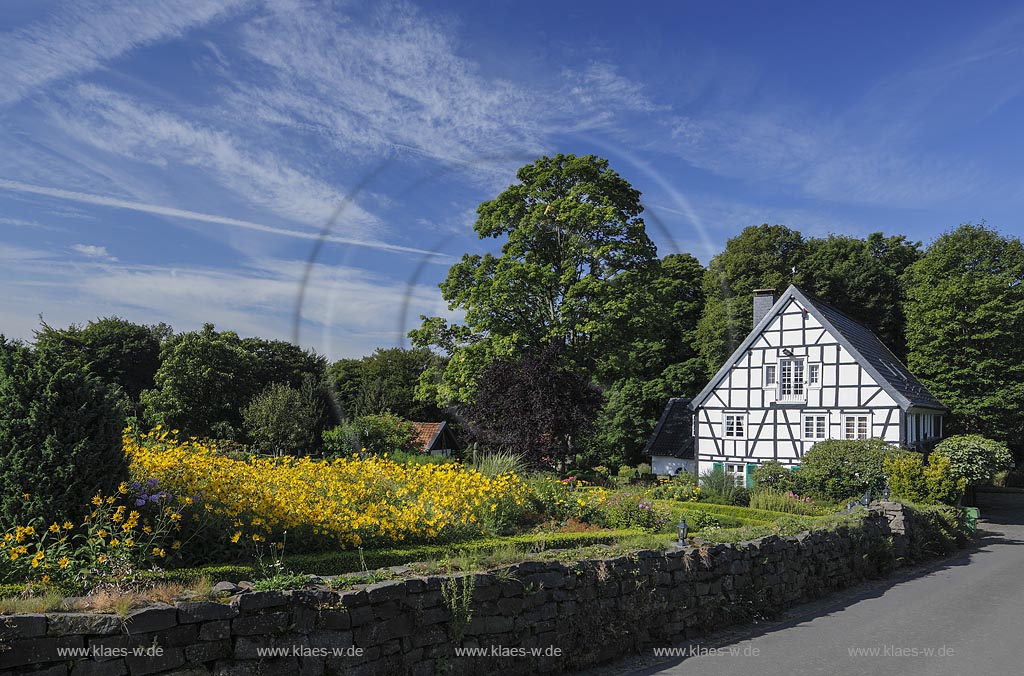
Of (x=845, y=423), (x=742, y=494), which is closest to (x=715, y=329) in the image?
(x=845, y=423)

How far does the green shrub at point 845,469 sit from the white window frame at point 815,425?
13.8ft

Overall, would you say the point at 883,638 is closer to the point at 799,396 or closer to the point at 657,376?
the point at 799,396

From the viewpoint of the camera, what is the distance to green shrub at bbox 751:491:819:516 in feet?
64.2

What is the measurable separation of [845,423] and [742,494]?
785 centimetres

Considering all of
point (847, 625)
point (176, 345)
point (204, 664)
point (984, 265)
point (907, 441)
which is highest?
point (984, 265)

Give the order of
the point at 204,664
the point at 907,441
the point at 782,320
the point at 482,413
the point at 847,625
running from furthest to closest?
the point at 782,320 < the point at 907,441 < the point at 482,413 < the point at 847,625 < the point at 204,664

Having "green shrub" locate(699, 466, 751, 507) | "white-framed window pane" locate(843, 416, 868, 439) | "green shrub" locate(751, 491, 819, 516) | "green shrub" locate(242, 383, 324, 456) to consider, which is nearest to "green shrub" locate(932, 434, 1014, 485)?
"white-framed window pane" locate(843, 416, 868, 439)

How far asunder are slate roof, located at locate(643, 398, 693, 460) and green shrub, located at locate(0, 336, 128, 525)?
27.6 m

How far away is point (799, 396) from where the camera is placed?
28.2 meters

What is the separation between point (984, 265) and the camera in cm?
3703

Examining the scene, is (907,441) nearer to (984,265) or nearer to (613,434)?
(613,434)

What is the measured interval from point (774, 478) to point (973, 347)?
15525mm

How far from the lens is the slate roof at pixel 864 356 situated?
26.3 metres

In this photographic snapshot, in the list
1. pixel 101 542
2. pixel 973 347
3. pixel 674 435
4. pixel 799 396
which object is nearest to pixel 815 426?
pixel 799 396
